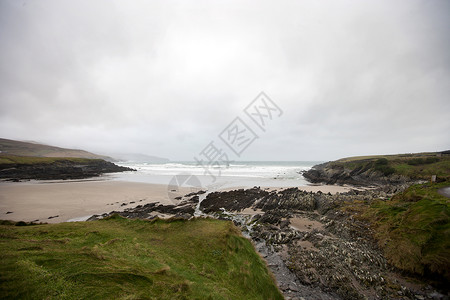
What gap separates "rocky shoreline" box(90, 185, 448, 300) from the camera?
7055mm

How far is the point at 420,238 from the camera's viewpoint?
8016 millimetres

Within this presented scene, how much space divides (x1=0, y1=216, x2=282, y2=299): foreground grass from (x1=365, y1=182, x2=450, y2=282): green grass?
6.59 metres

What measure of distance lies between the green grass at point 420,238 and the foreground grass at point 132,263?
6.59 meters

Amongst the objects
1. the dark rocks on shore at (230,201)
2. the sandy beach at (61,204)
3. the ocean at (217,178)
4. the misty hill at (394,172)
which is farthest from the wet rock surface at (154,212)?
the misty hill at (394,172)

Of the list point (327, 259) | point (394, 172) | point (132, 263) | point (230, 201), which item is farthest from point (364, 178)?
point (132, 263)

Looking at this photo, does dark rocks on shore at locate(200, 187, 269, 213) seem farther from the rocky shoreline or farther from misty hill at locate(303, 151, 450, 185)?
misty hill at locate(303, 151, 450, 185)

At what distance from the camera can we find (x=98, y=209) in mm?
18719

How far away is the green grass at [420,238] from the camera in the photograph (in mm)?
7129

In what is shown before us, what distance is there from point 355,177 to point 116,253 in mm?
52093

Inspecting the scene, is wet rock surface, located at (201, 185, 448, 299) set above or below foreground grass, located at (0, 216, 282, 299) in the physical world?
below

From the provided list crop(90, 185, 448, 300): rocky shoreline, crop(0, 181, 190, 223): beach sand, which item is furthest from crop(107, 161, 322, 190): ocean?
crop(90, 185, 448, 300): rocky shoreline

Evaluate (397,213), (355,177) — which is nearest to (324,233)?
(397,213)

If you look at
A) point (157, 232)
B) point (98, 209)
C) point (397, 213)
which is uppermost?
point (397, 213)

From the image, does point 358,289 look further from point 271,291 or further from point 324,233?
point 324,233
